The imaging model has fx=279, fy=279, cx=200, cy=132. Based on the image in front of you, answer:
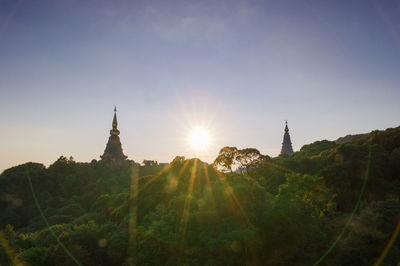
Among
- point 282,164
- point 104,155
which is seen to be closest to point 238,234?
point 282,164

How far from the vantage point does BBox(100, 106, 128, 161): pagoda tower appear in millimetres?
53250

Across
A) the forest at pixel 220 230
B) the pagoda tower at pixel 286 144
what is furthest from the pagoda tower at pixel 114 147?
the pagoda tower at pixel 286 144

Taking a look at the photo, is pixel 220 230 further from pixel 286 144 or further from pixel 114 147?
pixel 286 144

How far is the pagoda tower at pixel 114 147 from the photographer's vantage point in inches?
2096

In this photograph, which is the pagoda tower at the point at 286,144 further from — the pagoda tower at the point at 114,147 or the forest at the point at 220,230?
the forest at the point at 220,230

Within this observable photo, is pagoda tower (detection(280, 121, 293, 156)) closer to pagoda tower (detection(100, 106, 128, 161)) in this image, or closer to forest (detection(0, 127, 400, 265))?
pagoda tower (detection(100, 106, 128, 161))

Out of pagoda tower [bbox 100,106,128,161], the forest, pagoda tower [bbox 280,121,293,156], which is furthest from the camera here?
pagoda tower [bbox 280,121,293,156]

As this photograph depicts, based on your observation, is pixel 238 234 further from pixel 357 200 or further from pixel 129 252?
pixel 357 200

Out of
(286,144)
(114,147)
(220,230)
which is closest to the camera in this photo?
(220,230)

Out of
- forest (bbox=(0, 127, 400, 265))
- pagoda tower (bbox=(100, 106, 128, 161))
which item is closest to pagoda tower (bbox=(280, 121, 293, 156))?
pagoda tower (bbox=(100, 106, 128, 161))

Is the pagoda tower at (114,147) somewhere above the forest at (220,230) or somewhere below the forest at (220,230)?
above

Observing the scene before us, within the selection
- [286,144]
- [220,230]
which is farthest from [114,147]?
[220,230]

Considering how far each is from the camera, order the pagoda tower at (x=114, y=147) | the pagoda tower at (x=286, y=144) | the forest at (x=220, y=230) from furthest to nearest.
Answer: the pagoda tower at (x=286, y=144), the pagoda tower at (x=114, y=147), the forest at (x=220, y=230)

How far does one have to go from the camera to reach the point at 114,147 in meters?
55.5
